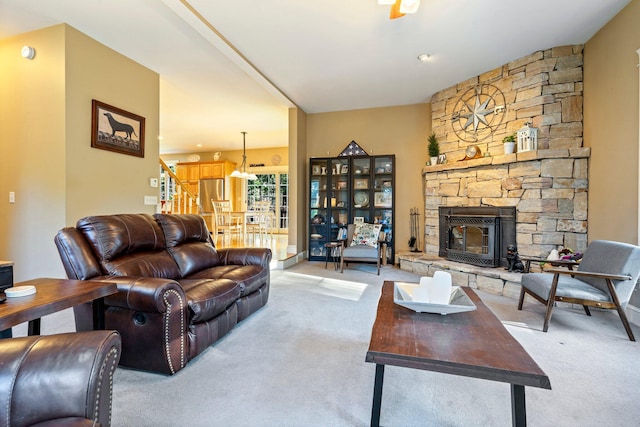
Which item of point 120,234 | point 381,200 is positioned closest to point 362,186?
point 381,200

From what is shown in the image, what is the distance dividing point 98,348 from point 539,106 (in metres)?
4.70

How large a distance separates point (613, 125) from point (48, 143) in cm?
583

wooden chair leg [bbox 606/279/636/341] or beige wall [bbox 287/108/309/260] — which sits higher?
beige wall [bbox 287/108/309/260]

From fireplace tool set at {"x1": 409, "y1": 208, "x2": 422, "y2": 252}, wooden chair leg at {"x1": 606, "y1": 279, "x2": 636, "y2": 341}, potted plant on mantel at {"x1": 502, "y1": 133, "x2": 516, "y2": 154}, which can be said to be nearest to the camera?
wooden chair leg at {"x1": 606, "y1": 279, "x2": 636, "y2": 341}

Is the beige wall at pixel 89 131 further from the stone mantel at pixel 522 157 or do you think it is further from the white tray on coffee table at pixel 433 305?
the stone mantel at pixel 522 157

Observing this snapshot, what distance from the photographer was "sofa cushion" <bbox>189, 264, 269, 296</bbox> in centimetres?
259

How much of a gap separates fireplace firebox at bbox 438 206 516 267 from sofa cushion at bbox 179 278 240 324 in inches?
133

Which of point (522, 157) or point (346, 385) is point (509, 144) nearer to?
point (522, 157)

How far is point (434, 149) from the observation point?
16.2 ft

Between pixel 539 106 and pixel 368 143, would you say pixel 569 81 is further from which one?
pixel 368 143

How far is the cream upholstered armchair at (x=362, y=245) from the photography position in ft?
15.5

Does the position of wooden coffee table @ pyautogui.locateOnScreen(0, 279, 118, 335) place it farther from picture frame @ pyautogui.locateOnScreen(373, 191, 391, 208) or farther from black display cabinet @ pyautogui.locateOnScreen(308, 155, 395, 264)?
picture frame @ pyautogui.locateOnScreen(373, 191, 391, 208)

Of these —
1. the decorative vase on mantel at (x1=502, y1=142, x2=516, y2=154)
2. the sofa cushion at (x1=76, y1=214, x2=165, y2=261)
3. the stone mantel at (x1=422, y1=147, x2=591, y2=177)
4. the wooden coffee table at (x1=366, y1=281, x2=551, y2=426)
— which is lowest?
the wooden coffee table at (x1=366, y1=281, x2=551, y2=426)

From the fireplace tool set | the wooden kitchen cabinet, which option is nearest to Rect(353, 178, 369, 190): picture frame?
the fireplace tool set
